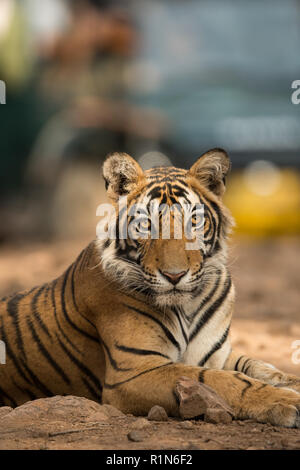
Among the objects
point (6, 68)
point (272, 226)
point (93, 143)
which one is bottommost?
point (272, 226)

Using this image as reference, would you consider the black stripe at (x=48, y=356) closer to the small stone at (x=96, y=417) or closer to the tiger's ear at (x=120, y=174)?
the small stone at (x=96, y=417)

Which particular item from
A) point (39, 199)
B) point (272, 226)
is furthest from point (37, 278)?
point (272, 226)

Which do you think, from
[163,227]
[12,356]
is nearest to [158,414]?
[163,227]

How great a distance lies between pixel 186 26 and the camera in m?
10.1

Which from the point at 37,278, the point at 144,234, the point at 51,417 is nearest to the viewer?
the point at 51,417

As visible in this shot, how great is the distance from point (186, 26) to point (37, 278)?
13.7 feet

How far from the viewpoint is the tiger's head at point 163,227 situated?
339 cm

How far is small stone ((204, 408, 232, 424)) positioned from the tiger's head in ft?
1.84

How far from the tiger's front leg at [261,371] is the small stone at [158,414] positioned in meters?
0.81

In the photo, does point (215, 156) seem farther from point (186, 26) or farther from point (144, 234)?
point (186, 26)

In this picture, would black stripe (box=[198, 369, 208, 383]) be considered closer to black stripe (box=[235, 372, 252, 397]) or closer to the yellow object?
black stripe (box=[235, 372, 252, 397])

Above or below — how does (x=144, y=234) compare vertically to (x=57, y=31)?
below

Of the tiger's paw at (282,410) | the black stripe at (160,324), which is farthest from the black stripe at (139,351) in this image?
the tiger's paw at (282,410)
